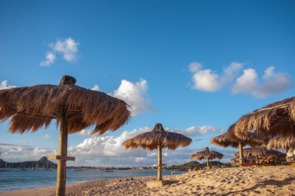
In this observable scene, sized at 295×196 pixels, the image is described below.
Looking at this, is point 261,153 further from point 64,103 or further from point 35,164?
point 35,164

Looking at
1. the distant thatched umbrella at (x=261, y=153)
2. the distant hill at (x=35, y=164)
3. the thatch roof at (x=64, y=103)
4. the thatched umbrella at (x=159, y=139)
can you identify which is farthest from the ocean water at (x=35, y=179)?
the distant hill at (x=35, y=164)

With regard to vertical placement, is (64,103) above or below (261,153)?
above

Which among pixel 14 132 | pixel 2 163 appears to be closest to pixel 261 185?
pixel 14 132

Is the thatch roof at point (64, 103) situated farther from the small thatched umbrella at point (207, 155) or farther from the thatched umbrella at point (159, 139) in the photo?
the small thatched umbrella at point (207, 155)

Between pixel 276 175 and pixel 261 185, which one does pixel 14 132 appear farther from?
pixel 276 175

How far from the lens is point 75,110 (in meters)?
4.56

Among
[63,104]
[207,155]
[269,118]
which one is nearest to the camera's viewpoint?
[63,104]

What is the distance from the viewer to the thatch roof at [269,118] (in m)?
4.88

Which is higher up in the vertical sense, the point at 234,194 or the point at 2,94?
the point at 2,94

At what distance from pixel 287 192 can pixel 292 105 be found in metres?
2.05

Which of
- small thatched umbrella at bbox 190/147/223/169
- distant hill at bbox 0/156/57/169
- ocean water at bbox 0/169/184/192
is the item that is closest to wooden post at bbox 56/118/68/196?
small thatched umbrella at bbox 190/147/223/169

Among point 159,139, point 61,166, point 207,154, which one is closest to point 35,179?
point 207,154

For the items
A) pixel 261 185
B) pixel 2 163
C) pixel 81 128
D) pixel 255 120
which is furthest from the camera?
pixel 2 163

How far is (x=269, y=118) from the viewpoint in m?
4.96
